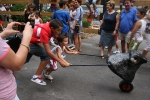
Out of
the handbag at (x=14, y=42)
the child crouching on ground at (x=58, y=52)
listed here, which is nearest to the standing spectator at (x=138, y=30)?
the child crouching on ground at (x=58, y=52)

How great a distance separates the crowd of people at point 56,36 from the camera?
54.5 inches

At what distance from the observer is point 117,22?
5.14 metres

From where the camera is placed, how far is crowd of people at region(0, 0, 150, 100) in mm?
1384

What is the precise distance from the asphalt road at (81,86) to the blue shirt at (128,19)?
3.71 feet

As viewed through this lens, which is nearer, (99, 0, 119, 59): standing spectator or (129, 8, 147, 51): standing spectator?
(129, 8, 147, 51): standing spectator

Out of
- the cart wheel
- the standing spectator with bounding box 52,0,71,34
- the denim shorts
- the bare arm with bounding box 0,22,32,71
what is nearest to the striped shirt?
the bare arm with bounding box 0,22,32,71

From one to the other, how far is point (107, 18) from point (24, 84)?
282 centimetres

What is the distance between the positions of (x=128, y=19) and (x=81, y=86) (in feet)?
7.86

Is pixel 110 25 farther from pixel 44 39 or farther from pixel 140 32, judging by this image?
pixel 44 39

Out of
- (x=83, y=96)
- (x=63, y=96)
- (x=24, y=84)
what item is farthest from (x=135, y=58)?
(x=24, y=84)

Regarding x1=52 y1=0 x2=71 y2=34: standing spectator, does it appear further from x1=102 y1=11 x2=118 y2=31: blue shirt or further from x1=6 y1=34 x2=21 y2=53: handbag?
x1=6 y1=34 x2=21 y2=53: handbag

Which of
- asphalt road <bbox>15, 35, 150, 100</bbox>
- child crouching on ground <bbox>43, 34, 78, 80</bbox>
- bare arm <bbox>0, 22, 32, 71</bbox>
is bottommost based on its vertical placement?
asphalt road <bbox>15, 35, 150, 100</bbox>

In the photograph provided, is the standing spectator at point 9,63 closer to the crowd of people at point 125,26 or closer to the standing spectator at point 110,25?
the crowd of people at point 125,26

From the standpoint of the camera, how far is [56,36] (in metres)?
3.49
